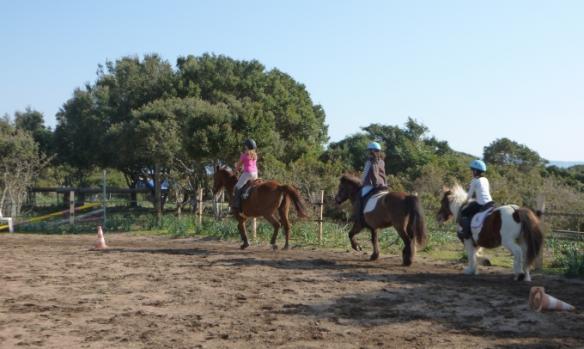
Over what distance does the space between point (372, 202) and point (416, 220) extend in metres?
1.23

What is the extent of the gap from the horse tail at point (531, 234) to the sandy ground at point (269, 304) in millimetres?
517

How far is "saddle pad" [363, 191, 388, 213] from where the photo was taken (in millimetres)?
11903

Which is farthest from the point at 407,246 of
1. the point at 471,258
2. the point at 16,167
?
the point at 16,167

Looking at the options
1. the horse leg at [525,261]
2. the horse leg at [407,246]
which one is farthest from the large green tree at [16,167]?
the horse leg at [525,261]

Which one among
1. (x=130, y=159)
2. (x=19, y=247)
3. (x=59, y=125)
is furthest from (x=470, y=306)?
(x=59, y=125)

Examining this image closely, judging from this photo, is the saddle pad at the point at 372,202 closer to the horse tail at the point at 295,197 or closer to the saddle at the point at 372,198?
the saddle at the point at 372,198

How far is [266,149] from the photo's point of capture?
22.8 meters

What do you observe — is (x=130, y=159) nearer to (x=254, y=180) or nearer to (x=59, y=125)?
(x=59, y=125)

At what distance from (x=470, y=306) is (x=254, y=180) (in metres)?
7.35

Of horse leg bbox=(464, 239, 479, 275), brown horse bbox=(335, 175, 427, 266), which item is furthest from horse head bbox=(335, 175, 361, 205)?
horse leg bbox=(464, 239, 479, 275)

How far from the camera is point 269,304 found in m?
7.99

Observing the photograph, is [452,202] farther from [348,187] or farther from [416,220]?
[348,187]

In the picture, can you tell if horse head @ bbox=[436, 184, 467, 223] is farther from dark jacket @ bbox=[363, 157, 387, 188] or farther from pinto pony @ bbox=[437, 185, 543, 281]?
dark jacket @ bbox=[363, 157, 387, 188]

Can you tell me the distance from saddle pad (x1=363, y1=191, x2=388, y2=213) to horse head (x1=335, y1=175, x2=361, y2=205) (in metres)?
0.79
